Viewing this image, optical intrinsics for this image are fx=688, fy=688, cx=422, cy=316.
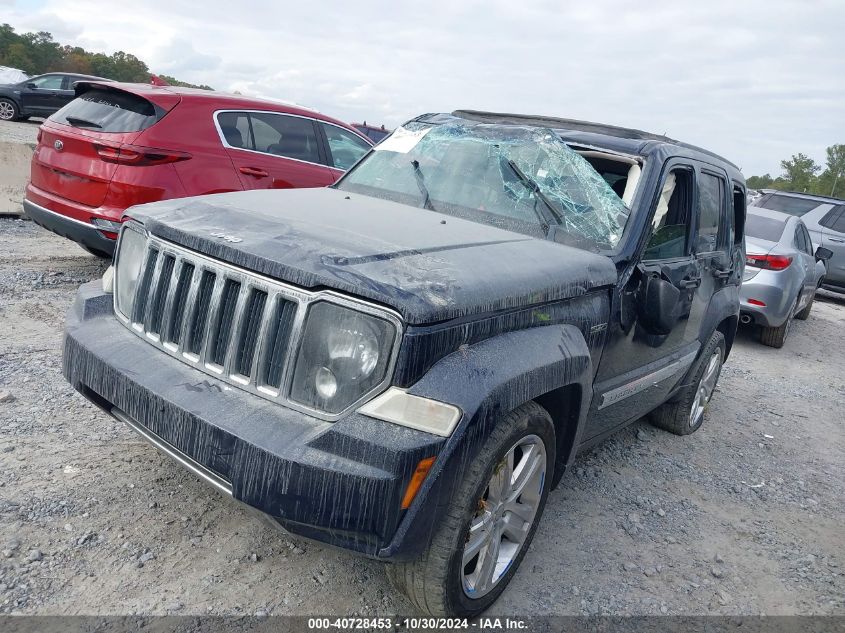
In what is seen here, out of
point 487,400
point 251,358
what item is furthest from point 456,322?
point 251,358

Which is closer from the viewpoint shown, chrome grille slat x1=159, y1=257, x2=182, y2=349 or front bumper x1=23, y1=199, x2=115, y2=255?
chrome grille slat x1=159, y1=257, x2=182, y2=349

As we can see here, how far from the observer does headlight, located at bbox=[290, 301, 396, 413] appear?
212cm

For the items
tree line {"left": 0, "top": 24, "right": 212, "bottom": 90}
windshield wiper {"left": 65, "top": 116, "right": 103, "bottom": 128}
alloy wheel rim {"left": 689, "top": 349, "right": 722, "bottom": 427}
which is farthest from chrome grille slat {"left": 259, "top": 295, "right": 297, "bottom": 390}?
tree line {"left": 0, "top": 24, "right": 212, "bottom": 90}

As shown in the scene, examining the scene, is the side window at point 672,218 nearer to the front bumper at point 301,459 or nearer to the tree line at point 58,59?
the front bumper at point 301,459

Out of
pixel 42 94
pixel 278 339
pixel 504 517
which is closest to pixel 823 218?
pixel 504 517

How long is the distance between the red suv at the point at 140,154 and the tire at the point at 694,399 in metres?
3.92

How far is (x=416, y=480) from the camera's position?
2031 millimetres

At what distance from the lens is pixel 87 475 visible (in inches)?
Result: 124

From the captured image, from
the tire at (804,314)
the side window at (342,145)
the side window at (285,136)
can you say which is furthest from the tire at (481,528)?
the tire at (804,314)

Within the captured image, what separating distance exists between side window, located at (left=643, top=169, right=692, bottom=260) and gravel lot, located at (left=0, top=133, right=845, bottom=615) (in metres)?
1.38

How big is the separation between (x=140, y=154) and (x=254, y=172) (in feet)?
3.41

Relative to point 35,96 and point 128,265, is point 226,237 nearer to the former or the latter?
point 128,265

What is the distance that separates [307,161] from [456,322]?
498cm

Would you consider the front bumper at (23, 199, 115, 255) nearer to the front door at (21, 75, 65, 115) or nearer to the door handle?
the door handle
